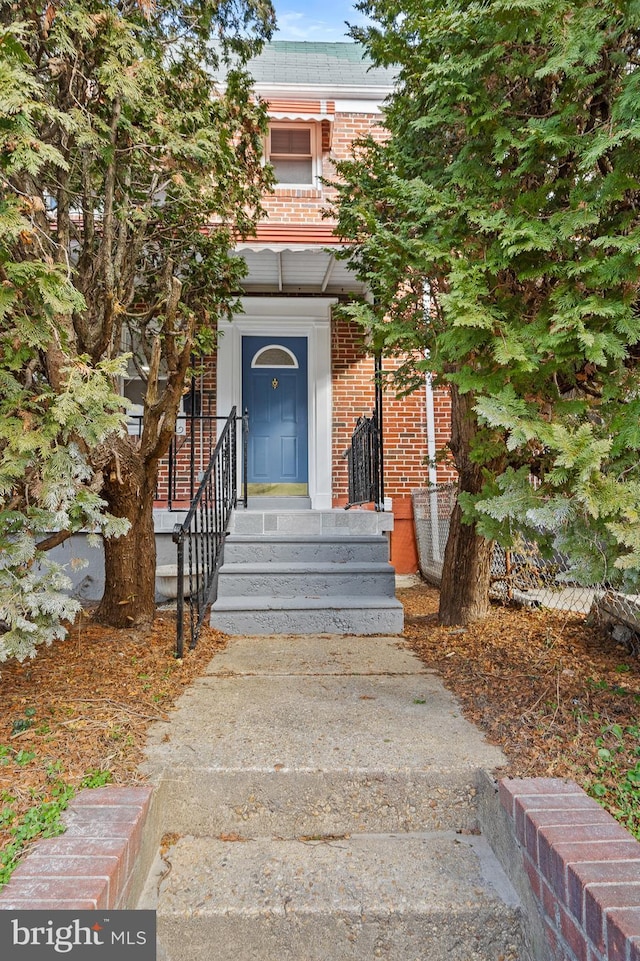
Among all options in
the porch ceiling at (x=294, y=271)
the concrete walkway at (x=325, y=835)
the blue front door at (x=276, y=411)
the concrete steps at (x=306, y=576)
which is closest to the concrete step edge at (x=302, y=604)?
the concrete steps at (x=306, y=576)

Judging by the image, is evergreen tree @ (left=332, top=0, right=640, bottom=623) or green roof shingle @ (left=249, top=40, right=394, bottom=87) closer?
evergreen tree @ (left=332, top=0, right=640, bottom=623)

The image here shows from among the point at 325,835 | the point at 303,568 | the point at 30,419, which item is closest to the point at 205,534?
the point at 303,568

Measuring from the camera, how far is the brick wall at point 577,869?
1276 mm

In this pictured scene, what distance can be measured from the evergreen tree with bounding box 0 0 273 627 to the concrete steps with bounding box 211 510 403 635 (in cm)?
69

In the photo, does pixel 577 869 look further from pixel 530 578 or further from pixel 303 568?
pixel 530 578

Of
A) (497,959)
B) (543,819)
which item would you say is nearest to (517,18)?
(543,819)

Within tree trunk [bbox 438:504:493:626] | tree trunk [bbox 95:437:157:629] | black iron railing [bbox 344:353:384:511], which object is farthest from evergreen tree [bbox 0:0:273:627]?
tree trunk [bbox 438:504:493:626]

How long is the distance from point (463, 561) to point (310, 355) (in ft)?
12.8

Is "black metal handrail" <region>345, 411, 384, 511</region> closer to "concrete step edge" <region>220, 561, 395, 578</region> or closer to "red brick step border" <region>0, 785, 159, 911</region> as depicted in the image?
"concrete step edge" <region>220, 561, 395, 578</region>

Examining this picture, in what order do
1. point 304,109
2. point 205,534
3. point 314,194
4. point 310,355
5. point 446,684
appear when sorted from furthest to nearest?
1. point 304,109
2. point 314,194
3. point 310,355
4. point 205,534
5. point 446,684

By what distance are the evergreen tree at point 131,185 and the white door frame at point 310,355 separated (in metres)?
2.42

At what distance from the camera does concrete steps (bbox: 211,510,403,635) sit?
400 centimetres

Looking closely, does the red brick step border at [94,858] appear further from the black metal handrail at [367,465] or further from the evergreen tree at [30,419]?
the black metal handrail at [367,465]

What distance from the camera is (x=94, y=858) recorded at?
1.47 meters
